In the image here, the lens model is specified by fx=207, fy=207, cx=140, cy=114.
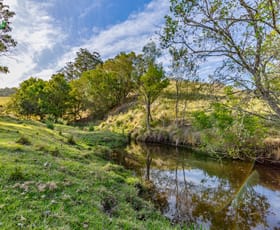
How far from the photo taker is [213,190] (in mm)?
10258

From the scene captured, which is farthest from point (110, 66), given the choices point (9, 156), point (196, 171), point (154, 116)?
point (9, 156)

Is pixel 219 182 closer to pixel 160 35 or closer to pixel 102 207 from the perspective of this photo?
pixel 102 207

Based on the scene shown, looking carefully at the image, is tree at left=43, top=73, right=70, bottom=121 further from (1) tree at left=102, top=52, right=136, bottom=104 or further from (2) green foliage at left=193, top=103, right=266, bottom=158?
(2) green foliage at left=193, top=103, right=266, bottom=158

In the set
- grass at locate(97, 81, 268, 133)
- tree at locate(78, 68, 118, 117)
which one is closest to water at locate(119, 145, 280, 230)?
grass at locate(97, 81, 268, 133)

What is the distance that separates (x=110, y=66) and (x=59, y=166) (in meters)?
32.4

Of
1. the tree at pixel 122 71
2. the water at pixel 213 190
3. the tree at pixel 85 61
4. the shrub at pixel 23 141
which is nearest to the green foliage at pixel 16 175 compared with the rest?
the shrub at pixel 23 141

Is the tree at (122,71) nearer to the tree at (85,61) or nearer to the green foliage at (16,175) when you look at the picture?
the tree at (85,61)

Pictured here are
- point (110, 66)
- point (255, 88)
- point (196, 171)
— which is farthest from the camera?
point (110, 66)

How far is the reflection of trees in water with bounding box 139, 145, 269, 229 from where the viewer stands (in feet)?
24.3

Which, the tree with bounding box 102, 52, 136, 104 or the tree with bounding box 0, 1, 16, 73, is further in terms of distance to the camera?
the tree with bounding box 102, 52, 136, 104

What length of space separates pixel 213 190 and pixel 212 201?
1.36 m

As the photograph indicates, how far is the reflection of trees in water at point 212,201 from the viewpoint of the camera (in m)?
7.40

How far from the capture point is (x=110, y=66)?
38031 millimetres

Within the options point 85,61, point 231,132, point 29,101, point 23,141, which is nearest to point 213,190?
point 231,132
